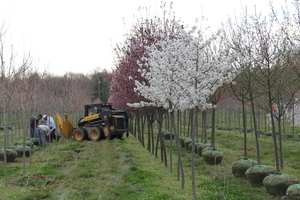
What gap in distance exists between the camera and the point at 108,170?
10062 mm

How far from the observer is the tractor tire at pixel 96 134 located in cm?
1969

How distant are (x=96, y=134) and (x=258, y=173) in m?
13.9

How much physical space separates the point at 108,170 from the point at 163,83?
13.7 ft

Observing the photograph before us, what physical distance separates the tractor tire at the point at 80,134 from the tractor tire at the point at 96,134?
39 cm

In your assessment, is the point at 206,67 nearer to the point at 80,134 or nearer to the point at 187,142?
the point at 187,142

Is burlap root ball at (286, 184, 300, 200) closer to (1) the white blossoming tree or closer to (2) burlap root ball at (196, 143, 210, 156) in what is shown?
(1) the white blossoming tree

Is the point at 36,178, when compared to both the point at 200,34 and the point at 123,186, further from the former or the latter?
the point at 200,34

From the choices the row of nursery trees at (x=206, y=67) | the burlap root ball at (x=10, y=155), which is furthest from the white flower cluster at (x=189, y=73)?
the burlap root ball at (x=10, y=155)

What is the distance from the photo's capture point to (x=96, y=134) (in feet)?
66.0

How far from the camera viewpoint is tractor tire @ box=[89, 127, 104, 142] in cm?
1969

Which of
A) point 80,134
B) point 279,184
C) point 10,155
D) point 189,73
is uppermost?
point 189,73

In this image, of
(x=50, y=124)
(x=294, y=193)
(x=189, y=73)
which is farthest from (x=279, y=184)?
(x=50, y=124)

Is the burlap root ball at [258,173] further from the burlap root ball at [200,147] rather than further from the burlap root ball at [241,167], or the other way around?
the burlap root ball at [200,147]

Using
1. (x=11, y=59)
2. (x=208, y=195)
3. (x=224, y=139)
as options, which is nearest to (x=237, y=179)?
(x=208, y=195)
